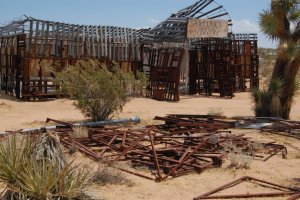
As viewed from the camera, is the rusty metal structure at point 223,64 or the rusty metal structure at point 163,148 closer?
the rusty metal structure at point 163,148

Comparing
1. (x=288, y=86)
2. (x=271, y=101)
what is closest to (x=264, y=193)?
(x=271, y=101)

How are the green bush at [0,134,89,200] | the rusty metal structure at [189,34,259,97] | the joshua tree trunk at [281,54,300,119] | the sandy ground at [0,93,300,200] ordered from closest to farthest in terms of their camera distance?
the green bush at [0,134,89,200] → the sandy ground at [0,93,300,200] → the joshua tree trunk at [281,54,300,119] → the rusty metal structure at [189,34,259,97]

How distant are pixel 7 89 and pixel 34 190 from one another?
57.0 feet

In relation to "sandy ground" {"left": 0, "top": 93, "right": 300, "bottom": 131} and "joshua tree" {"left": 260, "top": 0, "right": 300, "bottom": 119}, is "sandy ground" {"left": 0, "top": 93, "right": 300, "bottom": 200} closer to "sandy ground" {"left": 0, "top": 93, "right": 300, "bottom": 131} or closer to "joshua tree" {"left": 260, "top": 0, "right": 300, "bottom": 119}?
"sandy ground" {"left": 0, "top": 93, "right": 300, "bottom": 131}

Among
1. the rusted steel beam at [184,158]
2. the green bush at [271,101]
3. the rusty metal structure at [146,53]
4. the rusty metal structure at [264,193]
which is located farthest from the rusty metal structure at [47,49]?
the rusty metal structure at [264,193]

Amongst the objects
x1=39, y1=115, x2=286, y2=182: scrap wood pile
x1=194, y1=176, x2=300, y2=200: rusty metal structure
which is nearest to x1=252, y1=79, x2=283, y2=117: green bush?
x1=39, y1=115, x2=286, y2=182: scrap wood pile

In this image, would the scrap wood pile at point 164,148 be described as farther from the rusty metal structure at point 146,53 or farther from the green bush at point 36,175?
the rusty metal structure at point 146,53

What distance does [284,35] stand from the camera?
586 inches

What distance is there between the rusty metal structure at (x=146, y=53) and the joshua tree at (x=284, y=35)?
19.8 ft

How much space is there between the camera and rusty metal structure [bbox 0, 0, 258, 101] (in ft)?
64.8

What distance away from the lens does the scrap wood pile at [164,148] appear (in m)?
7.86

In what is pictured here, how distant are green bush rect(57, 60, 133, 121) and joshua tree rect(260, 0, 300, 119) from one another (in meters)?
4.78

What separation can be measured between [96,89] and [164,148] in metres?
4.47

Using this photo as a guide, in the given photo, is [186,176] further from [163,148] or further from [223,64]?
[223,64]
